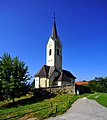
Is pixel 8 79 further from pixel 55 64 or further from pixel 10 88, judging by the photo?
pixel 55 64

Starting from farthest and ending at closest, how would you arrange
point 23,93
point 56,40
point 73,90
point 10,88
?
point 56,40
point 73,90
point 23,93
point 10,88

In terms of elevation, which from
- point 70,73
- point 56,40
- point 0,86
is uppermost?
point 56,40

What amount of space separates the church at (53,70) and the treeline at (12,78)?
14743 mm

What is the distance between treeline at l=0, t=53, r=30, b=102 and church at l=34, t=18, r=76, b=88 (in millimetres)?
14743

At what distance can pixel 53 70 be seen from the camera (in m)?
50.8

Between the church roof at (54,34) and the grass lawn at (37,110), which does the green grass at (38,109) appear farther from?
the church roof at (54,34)

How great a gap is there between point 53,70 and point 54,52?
18.0 feet

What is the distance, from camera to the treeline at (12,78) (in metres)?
32.7

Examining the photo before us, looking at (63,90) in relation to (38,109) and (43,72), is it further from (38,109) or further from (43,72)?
(38,109)

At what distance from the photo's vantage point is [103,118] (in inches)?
594

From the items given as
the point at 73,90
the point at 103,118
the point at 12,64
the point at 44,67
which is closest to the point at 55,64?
the point at 44,67

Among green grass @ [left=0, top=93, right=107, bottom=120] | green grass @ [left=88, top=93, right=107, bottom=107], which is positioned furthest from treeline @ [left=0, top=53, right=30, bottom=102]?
green grass @ [left=88, top=93, right=107, bottom=107]

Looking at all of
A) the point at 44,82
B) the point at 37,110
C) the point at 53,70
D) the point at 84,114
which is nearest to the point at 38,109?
the point at 37,110

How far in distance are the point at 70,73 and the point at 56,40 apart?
10.6m
